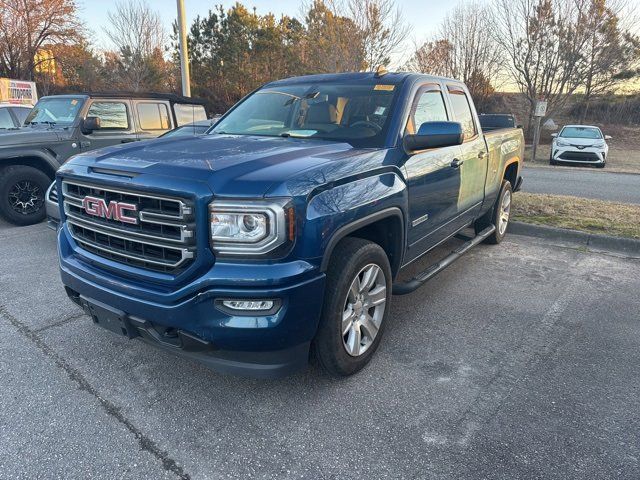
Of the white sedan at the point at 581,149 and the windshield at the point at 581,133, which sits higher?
the windshield at the point at 581,133

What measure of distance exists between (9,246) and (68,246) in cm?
359

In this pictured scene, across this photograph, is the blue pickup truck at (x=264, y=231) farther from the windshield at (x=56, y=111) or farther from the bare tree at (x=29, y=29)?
the bare tree at (x=29, y=29)

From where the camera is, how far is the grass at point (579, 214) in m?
6.41

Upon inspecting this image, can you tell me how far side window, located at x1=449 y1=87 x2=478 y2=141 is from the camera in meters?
4.50

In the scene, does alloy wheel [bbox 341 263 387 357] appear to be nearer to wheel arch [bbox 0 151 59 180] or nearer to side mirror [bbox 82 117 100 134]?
side mirror [bbox 82 117 100 134]

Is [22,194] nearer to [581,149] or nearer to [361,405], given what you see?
[361,405]

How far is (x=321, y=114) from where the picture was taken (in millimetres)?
3742

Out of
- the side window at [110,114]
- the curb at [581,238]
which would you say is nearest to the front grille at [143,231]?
the side window at [110,114]

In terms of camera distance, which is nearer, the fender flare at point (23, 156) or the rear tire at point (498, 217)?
the rear tire at point (498, 217)

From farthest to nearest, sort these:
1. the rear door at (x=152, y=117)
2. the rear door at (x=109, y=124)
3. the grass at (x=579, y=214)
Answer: the rear door at (x=152, y=117), the rear door at (x=109, y=124), the grass at (x=579, y=214)

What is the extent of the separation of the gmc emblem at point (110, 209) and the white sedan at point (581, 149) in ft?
57.3

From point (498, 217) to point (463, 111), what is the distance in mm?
1763

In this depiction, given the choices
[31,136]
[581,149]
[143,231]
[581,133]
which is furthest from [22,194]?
[581,133]

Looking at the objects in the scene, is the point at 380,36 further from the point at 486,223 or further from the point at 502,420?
the point at 502,420
